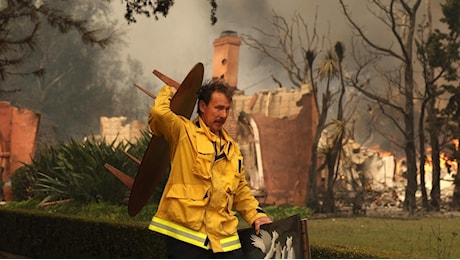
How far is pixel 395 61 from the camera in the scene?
397 inches

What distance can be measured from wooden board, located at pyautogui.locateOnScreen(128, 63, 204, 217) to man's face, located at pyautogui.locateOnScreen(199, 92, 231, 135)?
192 mm

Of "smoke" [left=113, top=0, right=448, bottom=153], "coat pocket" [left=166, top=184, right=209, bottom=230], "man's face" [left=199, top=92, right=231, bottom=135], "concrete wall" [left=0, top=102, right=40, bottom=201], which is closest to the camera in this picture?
"coat pocket" [left=166, top=184, right=209, bottom=230]

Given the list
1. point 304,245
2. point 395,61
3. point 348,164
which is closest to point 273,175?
point 348,164

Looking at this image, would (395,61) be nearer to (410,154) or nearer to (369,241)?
(410,154)

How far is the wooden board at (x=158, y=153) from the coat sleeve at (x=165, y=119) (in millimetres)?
196

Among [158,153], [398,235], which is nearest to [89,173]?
[398,235]

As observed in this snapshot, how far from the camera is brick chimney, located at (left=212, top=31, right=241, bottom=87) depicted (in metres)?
11.6

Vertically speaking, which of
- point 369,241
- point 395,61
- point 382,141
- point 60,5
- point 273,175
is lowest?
point 369,241

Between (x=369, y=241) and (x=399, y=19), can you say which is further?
(x=399, y=19)

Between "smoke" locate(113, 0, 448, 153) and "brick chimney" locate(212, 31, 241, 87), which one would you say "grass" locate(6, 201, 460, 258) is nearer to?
"smoke" locate(113, 0, 448, 153)

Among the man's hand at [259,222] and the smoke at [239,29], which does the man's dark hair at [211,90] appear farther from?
the smoke at [239,29]

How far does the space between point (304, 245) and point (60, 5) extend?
18594 mm

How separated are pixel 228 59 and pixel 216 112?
9.22 metres

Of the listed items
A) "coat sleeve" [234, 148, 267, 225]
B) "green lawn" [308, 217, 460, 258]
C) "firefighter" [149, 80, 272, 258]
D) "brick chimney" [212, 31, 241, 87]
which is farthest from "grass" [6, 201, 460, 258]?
"firefighter" [149, 80, 272, 258]
